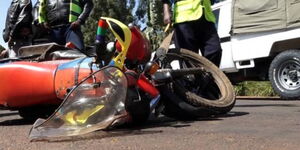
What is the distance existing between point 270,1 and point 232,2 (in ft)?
2.89

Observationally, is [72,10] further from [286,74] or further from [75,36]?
Answer: [286,74]

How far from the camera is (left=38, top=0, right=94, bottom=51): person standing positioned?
5977 millimetres

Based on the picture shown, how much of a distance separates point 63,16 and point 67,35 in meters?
0.23

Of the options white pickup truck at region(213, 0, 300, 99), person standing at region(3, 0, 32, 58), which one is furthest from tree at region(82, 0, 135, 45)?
person standing at region(3, 0, 32, 58)

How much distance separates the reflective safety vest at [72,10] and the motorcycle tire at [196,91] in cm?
167

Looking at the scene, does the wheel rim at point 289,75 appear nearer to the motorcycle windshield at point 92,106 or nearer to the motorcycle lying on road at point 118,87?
the motorcycle lying on road at point 118,87

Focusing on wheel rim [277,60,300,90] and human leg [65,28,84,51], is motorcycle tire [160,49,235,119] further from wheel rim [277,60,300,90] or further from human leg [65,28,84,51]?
wheel rim [277,60,300,90]

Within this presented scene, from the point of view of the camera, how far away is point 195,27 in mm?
5191

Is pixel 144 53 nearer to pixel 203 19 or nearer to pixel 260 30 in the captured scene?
pixel 203 19

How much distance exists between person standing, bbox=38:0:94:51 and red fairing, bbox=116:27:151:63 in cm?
193

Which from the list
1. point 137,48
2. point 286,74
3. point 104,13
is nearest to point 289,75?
point 286,74

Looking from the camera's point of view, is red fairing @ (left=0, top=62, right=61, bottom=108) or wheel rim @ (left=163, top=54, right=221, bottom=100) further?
wheel rim @ (left=163, top=54, right=221, bottom=100)

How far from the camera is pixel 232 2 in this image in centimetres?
940

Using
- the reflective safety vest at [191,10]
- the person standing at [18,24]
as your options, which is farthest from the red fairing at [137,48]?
the person standing at [18,24]
